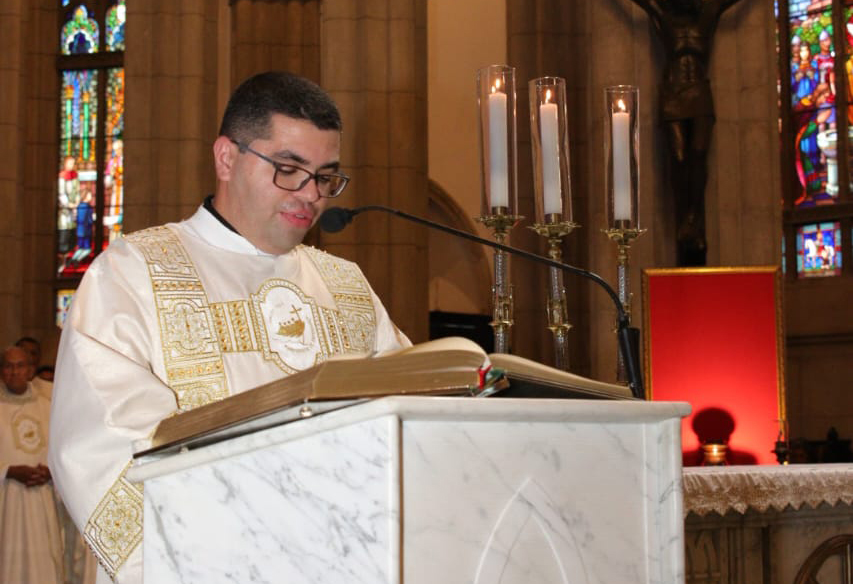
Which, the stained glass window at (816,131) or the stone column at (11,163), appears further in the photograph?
the stained glass window at (816,131)

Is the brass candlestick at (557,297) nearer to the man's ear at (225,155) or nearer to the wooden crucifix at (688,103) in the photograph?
the man's ear at (225,155)

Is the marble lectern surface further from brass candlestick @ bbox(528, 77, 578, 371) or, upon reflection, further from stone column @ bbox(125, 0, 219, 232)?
stone column @ bbox(125, 0, 219, 232)

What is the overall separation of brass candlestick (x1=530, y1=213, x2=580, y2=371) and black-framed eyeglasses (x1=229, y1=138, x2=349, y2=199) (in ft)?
2.46

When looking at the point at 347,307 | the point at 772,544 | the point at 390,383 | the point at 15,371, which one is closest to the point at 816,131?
the point at 15,371

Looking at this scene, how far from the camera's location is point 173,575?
1.91 meters

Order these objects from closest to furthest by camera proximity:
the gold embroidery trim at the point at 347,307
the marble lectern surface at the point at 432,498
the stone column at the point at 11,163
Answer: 1. the marble lectern surface at the point at 432,498
2. the gold embroidery trim at the point at 347,307
3. the stone column at the point at 11,163

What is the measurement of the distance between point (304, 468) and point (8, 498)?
6.74 meters

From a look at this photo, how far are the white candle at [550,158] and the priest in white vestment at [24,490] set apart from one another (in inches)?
207

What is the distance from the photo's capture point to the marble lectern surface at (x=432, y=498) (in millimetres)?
1603

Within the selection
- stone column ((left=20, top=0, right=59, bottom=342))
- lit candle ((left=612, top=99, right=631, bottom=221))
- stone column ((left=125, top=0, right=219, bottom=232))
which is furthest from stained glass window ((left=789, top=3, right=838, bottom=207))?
lit candle ((left=612, top=99, right=631, bottom=221))

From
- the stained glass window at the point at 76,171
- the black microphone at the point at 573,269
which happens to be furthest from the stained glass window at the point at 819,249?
the black microphone at the point at 573,269

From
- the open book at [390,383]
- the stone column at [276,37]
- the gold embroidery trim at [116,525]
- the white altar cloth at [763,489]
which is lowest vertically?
the white altar cloth at [763,489]

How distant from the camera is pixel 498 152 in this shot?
3369mm

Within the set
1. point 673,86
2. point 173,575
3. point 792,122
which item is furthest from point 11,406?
point 792,122
